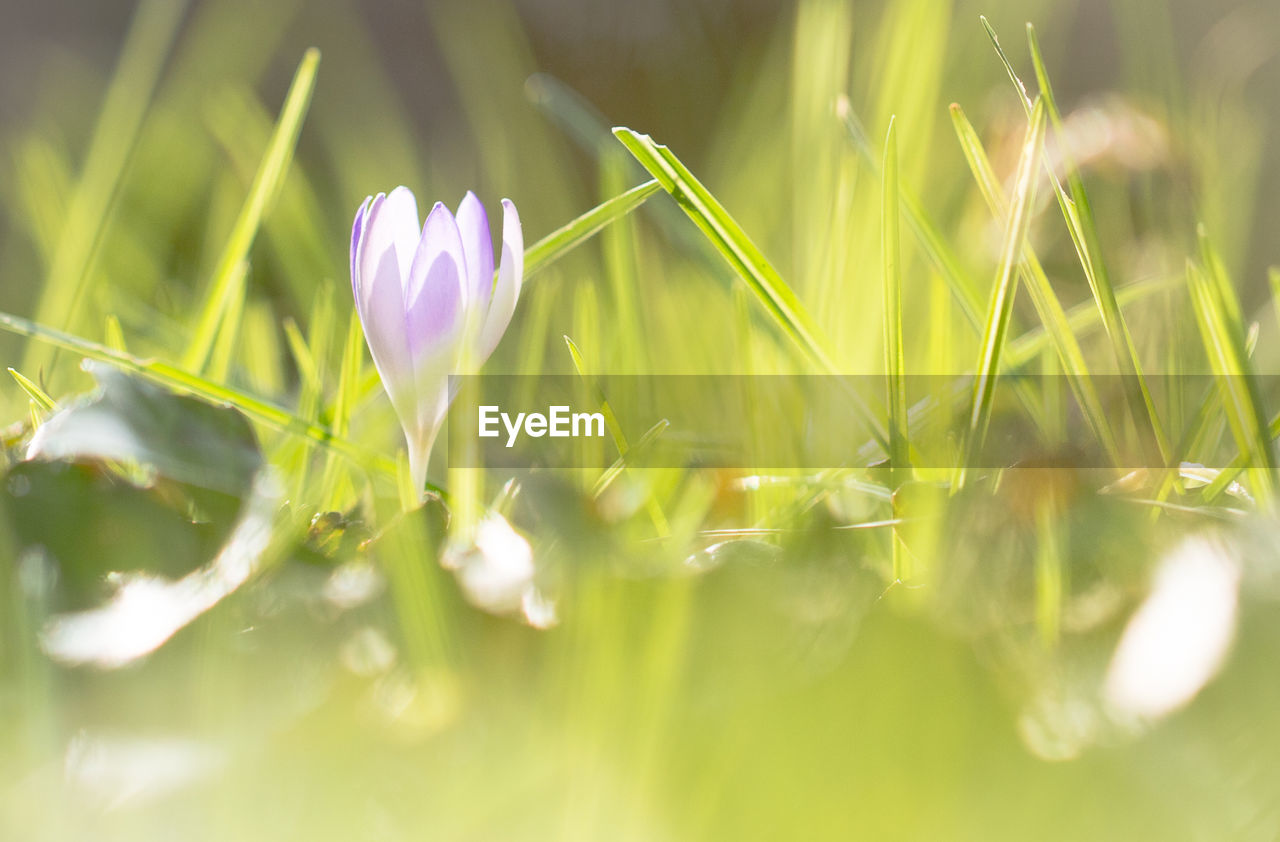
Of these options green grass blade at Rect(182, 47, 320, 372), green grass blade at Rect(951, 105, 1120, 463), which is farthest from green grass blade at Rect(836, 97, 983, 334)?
green grass blade at Rect(182, 47, 320, 372)

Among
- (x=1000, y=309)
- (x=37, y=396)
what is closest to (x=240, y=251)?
(x=37, y=396)

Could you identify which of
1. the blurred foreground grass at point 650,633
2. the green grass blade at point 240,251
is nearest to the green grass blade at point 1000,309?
the blurred foreground grass at point 650,633

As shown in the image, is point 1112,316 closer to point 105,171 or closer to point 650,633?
point 650,633

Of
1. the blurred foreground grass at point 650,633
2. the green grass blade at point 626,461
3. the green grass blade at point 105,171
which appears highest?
the green grass blade at point 105,171

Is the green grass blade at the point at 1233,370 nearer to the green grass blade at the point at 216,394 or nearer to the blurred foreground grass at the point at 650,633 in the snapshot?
the blurred foreground grass at the point at 650,633

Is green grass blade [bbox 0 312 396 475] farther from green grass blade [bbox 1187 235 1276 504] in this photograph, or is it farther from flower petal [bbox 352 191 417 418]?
green grass blade [bbox 1187 235 1276 504]

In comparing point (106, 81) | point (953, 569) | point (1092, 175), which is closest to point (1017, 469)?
point (953, 569)

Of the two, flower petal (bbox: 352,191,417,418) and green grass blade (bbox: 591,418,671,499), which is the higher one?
flower petal (bbox: 352,191,417,418)
